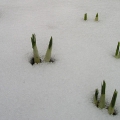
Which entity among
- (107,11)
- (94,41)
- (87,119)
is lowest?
(87,119)

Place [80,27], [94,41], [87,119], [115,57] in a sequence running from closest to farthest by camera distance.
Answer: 1. [87,119]
2. [115,57]
3. [94,41]
4. [80,27]

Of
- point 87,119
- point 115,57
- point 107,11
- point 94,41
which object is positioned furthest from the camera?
point 107,11

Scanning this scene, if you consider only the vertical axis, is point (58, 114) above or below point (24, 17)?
below

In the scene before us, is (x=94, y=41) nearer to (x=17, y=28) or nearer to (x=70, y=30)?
(x=70, y=30)

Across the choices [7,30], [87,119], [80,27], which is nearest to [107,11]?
[80,27]

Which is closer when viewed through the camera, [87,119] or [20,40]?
[87,119]

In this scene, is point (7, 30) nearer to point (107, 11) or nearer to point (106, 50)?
point (106, 50)
